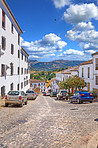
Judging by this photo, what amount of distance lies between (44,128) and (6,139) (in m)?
1.80

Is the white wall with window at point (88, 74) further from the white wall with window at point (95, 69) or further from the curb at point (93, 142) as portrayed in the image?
the curb at point (93, 142)

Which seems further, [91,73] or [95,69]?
[91,73]

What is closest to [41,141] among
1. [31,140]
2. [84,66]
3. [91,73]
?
[31,140]

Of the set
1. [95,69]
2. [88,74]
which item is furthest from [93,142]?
[88,74]

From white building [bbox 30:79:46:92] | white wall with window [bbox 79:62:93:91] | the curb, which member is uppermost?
white wall with window [bbox 79:62:93:91]

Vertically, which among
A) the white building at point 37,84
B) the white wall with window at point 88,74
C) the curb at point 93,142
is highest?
the white wall with window at point 88,74

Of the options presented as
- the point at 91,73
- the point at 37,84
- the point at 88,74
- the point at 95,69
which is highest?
the point at 95,69

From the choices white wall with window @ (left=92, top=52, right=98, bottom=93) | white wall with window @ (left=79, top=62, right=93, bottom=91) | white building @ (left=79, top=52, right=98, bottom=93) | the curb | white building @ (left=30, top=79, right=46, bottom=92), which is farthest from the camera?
white building @ (left=30, top=79, right=46, bottom=92)

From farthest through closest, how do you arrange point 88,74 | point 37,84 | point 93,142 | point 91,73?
point 37,84 < point 88,74 < point 91,73 < point 93,142

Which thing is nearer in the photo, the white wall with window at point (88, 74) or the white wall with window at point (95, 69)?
the white wall with window at point (95, 69)

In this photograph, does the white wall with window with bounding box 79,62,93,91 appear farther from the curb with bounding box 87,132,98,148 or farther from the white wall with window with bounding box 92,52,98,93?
the curb with bounding box 87,132,98,148

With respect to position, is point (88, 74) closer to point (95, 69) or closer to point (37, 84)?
point (95, 69)

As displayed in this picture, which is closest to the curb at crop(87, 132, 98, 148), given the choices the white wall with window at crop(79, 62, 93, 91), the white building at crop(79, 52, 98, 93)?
the white building at crop(79, 52, 98, 93)

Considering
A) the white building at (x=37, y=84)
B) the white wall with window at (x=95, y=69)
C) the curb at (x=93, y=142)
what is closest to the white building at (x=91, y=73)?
the white wall with window at (x=95, y=69)
